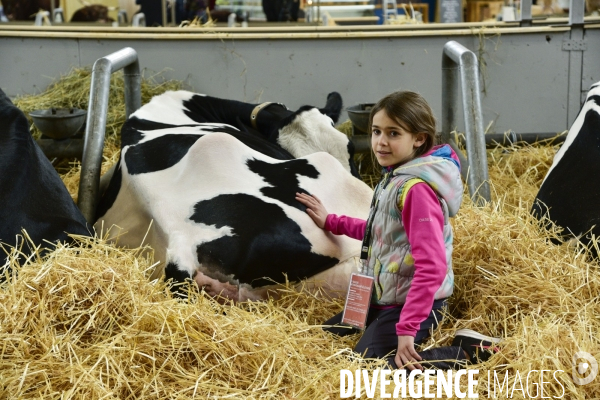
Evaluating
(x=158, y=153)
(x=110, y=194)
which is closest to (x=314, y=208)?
(x=158, y=153)

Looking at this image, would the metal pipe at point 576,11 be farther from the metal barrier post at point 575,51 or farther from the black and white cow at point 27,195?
the black and white cow at point 27,195

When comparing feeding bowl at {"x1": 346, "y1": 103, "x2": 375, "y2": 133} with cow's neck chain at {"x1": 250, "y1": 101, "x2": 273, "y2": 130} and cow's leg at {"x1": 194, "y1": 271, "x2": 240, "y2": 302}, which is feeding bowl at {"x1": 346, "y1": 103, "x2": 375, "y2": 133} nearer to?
cow's neck chain at {"x1": 250, "y1": 101, "x2": 273, "y2": 130}

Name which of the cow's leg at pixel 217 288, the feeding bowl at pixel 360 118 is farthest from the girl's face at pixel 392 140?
the feeding bowl at pixel 360 118

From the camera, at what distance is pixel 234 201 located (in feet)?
9.00

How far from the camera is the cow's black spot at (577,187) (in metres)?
2.83

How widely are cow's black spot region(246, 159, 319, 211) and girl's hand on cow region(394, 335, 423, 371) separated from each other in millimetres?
804

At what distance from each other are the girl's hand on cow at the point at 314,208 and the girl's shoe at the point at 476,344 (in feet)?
2.28

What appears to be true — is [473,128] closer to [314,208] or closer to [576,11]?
[314,208]

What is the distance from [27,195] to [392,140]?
133cm

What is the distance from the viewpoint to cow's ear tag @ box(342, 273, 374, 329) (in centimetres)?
234

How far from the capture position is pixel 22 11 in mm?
6918

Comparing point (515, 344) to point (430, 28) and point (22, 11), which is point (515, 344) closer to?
point (430, 28)

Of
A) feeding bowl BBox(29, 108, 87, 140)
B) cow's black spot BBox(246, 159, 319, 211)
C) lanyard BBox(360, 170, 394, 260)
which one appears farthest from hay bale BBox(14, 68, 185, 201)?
lanyard BBox(360, 170, 394, 260)

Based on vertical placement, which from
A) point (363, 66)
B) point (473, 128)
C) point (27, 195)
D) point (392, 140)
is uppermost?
point (363, 66)
